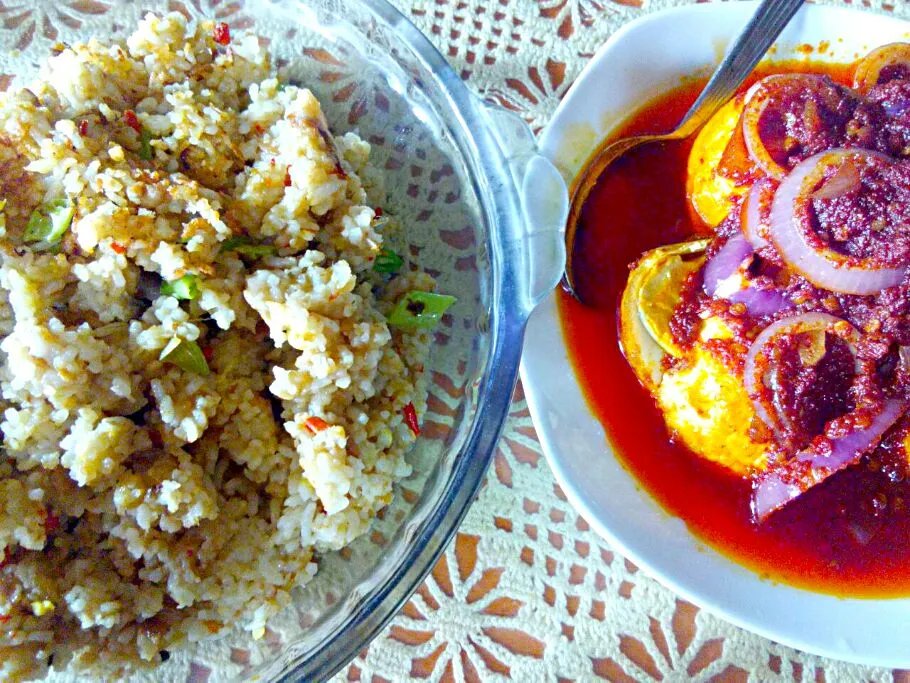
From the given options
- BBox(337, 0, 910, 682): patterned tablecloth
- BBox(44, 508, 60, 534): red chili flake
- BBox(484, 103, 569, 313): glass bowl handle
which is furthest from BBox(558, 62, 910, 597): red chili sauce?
BBox(44, 508, 60, 534): red chili flake

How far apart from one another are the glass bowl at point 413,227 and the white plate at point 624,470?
0.29 meters

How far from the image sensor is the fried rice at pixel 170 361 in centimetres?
117

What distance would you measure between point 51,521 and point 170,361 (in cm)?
32

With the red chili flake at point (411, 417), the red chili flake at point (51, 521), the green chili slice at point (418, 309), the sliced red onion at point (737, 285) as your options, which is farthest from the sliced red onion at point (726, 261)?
the red chili flake at point (51, 521)

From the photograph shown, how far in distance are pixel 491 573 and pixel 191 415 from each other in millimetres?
895

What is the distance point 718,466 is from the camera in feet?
6.17

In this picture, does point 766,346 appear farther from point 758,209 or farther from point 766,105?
point 766,105

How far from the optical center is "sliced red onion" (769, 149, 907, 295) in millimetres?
1678

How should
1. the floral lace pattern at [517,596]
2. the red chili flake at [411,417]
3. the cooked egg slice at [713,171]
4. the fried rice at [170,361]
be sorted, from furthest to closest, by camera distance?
1. the cooked egg slice at [713,171]
2. the floral lace pattern at [517,596]
3. the red chili flake at [411,417]
4. the fried rice at [170,361]

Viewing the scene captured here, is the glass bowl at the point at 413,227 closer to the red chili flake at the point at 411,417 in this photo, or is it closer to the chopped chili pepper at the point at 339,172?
the red chili flake at the point at 411,417

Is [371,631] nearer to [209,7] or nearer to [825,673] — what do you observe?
[825,673]

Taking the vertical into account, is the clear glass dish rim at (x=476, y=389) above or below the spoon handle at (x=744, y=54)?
below

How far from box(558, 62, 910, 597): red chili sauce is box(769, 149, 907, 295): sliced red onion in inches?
2.0

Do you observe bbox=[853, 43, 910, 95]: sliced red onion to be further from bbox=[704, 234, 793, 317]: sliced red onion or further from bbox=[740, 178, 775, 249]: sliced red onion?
bbox=[704, 234, 793, 317]: sliced red onion
